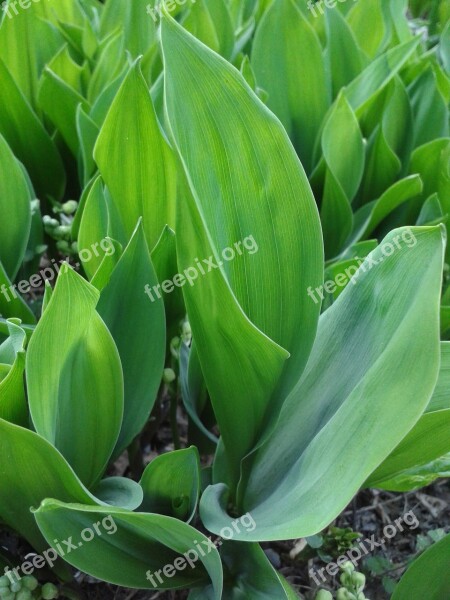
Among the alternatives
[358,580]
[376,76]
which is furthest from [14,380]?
[376,76]

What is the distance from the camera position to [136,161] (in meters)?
0.89

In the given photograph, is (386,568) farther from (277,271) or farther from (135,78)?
(135,78)

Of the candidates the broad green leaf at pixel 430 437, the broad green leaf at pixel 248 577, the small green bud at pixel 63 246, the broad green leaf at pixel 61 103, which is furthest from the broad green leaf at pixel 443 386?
the broad green leaf at pixel 61 103

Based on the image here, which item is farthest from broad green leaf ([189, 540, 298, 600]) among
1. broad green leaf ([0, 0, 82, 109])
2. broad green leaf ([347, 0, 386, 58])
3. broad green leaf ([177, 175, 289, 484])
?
broad green leaf ([347, 0, 386, 58])

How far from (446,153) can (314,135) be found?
259 millimetres

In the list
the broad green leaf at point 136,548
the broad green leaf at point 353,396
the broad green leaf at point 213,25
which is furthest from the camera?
the broad green leaf at point 213,25

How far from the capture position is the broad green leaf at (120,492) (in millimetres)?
708

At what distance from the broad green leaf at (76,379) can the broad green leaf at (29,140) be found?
619mm

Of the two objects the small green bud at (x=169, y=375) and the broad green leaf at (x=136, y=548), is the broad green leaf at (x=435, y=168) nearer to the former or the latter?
the small green bud at (x=169, y=375)

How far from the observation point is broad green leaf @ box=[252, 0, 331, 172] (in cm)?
120

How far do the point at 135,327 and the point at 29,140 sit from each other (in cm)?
54

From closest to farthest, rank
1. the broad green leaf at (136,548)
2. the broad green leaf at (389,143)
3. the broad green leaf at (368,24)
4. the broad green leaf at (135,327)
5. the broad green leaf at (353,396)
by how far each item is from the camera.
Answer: the broad green leaf at (353,396) < the broad green leaf at (136,548) < the broad green leaf at (135,327) < the broad green leaf at (389,143) < the broad green leaf at (368,24)

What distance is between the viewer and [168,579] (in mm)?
796

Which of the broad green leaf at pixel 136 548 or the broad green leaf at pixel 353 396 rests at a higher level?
the broad green leaf at pixel 353 396
